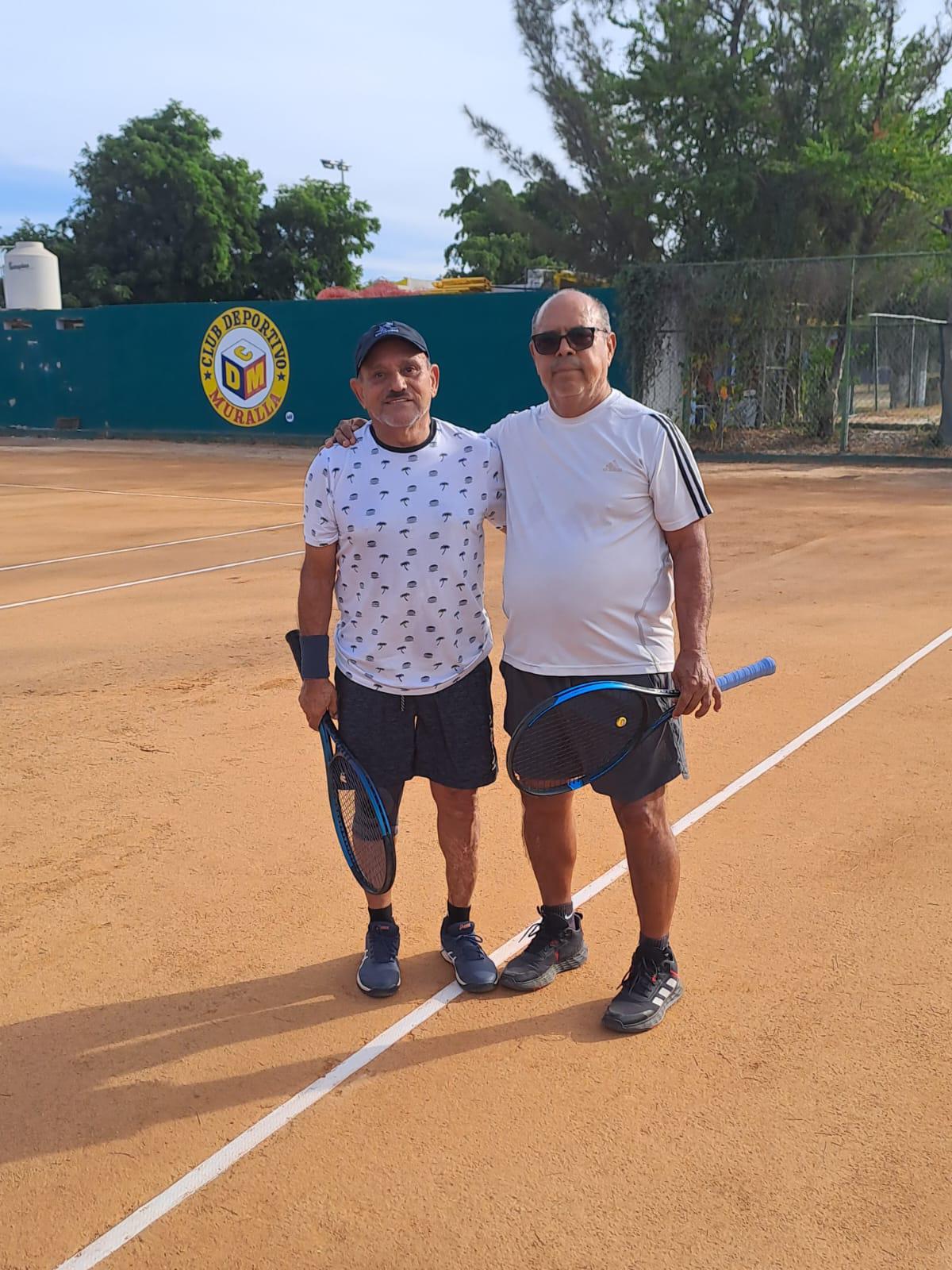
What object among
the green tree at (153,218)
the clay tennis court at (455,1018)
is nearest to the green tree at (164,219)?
the green tree at (153,218)

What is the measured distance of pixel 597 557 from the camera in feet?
9.73

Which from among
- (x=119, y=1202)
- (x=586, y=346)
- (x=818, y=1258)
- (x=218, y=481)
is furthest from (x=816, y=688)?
(x=218, y=481)

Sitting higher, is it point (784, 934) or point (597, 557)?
point (597, 557)

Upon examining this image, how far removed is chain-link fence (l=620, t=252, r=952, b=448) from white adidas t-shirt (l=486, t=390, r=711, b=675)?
57.2ft

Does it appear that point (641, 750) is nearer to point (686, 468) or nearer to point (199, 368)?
point (686, 468)

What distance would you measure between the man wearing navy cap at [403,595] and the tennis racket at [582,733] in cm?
28

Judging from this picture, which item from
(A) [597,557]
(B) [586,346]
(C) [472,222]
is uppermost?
(C) [472,222]

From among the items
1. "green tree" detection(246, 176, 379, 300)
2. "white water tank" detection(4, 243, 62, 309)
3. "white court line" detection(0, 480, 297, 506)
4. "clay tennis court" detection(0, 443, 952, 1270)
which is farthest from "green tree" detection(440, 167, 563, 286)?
"clay tennis court" detection(0, 443, 952, 1270)

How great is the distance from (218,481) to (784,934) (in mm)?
15681

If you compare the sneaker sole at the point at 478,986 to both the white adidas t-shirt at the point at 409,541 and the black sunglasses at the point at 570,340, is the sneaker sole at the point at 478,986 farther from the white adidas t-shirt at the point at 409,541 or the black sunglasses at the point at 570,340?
the black sunglasses at the point at 570,340

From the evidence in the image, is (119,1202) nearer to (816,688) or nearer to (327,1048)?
(327,1048)

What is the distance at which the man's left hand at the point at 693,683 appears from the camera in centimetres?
300

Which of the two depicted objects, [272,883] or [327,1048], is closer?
[327,1048]

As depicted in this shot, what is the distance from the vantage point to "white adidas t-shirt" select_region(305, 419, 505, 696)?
312 centimetres
